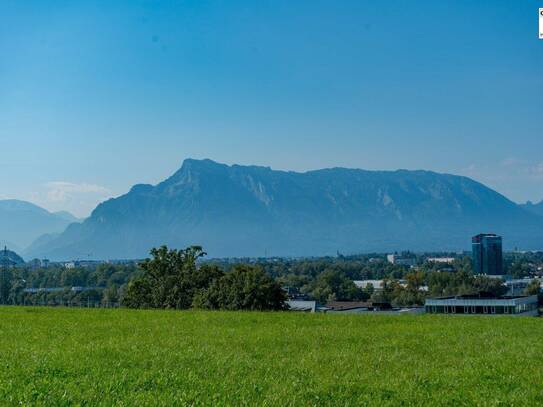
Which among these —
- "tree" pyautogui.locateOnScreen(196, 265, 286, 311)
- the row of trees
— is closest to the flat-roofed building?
"tree" pyautogui.locateOnScreen(196, 265, 286, 311)

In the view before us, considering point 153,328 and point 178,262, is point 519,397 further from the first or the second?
point 178,262

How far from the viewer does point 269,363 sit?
13211 mm

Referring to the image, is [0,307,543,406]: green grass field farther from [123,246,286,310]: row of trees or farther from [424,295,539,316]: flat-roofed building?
[424,295,539,316]: flat-roofed building

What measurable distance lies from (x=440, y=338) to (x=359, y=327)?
3499 mm

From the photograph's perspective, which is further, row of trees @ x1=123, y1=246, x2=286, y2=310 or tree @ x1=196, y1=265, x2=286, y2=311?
row of trees @ x1=123, y1=246, x2=286, y2=310

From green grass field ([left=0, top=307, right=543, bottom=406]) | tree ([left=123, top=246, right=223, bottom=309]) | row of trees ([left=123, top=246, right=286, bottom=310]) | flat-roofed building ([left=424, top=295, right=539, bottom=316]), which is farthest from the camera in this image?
tree ([left=123, top=246, right=223, bottom=309])

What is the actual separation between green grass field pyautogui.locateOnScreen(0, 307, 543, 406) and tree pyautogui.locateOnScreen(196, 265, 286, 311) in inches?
719

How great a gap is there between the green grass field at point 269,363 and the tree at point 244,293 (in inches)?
719

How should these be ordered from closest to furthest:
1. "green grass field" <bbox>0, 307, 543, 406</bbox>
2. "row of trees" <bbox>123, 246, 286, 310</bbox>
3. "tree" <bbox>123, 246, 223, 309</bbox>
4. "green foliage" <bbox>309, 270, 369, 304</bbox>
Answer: "green grass field" <bbox>0, 307, 543, 406</bbox> → "row of trees" <bbox>123, 246, 286, 310</bbox> → "tree" <bbox>123, 246, 223, 309</bbox> → "green foliage" <bbox>309, 270, 369, 304</bbox>

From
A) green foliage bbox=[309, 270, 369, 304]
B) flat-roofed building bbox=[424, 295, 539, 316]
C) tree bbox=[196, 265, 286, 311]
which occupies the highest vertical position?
tree bbox=[196, 265, 286, 311]

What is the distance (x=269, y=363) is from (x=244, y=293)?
27209mm

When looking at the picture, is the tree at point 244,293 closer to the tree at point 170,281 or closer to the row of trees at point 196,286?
the row of trees at point 196,286

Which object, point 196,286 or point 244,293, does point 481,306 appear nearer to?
point 244,293

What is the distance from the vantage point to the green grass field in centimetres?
1027
